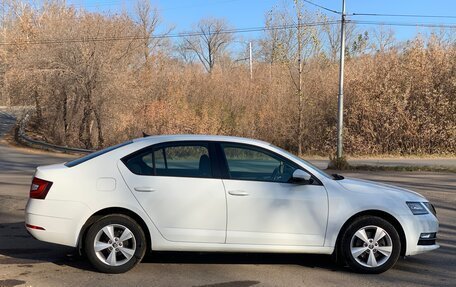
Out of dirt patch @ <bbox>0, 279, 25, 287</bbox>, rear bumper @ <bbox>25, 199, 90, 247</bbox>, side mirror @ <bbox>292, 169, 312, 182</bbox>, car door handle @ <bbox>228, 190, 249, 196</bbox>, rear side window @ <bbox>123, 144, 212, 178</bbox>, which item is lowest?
dirt patch @ <bbox>0, 279, 25, 287</bbox>

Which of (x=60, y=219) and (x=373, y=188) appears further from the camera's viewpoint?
(x=373, y=188)

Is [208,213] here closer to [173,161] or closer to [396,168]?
[173,161]

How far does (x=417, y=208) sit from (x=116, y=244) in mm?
3467

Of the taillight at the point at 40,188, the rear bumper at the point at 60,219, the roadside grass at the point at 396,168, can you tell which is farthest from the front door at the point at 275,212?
the roadside grass at the point at 396,168

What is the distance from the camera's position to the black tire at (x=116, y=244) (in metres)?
5.06

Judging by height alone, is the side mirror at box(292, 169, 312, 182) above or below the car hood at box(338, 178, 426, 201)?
above

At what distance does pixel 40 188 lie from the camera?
5141mm

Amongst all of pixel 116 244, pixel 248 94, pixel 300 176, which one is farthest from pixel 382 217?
pixel 248 94

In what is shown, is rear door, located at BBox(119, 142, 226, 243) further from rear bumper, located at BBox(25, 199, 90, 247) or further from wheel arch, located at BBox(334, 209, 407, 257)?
wheel arch, located at BBox(334, 209, 407, 257)

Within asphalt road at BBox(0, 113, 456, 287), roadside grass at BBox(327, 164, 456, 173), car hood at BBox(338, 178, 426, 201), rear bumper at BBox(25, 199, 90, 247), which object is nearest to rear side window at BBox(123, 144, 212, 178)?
rear bumper at BBox(25, 199, 90, 247)

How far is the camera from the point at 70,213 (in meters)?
5.04

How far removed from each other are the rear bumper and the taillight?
0.08m

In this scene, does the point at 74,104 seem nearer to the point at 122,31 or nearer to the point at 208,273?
the point at 122,31

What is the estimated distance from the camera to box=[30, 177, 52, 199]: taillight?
510 centimetres
